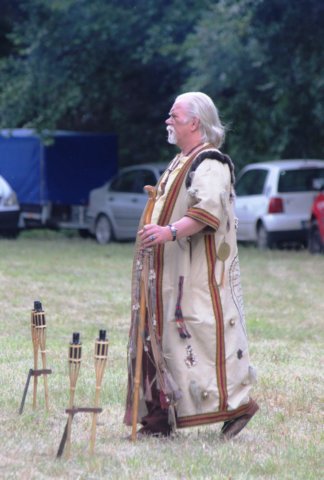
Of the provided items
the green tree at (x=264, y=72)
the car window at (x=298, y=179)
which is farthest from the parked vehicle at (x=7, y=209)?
the car window at (x=298, y=179)

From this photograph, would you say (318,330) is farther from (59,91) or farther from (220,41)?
(59,91)

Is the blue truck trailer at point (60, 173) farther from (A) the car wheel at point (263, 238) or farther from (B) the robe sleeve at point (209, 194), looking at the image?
(B) the robe sleeve at point (209, 194)

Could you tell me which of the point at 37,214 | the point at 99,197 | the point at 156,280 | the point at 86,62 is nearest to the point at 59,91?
the point at 86,62

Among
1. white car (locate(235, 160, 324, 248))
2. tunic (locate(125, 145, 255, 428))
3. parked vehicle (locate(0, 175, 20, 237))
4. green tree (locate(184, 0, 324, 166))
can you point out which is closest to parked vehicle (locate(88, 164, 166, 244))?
green tree (locate(184, 0, 324, 166))

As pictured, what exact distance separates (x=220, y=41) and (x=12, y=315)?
388 inches

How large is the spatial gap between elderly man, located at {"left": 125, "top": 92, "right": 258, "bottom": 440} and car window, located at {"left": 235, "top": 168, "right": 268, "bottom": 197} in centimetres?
1420

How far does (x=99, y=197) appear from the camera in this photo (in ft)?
77.2

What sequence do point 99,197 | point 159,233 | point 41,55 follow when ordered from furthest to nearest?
point 99,197, point 41,55, point 159,233

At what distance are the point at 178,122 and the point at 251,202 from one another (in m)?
14.3

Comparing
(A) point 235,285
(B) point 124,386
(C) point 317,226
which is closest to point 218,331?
(A) point 235,285

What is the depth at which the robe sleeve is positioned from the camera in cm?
600

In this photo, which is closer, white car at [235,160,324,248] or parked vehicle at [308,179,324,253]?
parked vehicle at [308,179,324,253]

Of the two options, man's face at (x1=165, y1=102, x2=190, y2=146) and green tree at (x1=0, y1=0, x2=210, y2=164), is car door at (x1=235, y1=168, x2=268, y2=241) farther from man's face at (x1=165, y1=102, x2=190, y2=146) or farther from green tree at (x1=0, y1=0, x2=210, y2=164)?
man's face at (x1=165, y1=102, x2=190, y2=146)

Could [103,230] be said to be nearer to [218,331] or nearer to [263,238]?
[263,238]
